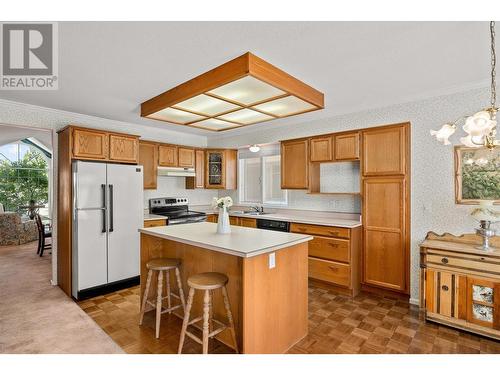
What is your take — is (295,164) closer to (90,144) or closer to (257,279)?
(257,279)

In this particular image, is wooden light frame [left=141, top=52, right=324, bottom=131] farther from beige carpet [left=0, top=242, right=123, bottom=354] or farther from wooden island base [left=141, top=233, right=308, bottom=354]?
beige carpet [left=0, top=242, right=123, bottom=354]

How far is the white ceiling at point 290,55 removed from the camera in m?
1.93

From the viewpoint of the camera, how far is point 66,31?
77.1 inches

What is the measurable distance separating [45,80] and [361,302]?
432cm

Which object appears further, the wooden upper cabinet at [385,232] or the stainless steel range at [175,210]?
the stainless steel range at [175,210]

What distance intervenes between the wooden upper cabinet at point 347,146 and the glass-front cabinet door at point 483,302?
73.7 inches

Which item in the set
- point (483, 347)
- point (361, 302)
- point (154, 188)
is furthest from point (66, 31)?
point (483, 347)

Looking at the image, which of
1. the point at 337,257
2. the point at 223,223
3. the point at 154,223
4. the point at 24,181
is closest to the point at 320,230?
the point at 337,257

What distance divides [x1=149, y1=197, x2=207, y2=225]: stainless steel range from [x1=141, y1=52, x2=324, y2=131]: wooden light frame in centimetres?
186

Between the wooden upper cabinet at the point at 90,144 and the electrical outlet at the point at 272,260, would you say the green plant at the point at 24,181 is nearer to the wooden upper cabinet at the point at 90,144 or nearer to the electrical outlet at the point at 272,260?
the wooden upper cabinet at the point at 90,144

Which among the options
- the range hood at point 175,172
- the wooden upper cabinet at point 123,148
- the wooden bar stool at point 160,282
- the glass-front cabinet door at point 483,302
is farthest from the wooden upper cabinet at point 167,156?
the glass-front cabinet door at point 483,302

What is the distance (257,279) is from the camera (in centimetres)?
210

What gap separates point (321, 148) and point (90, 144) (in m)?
3.21
